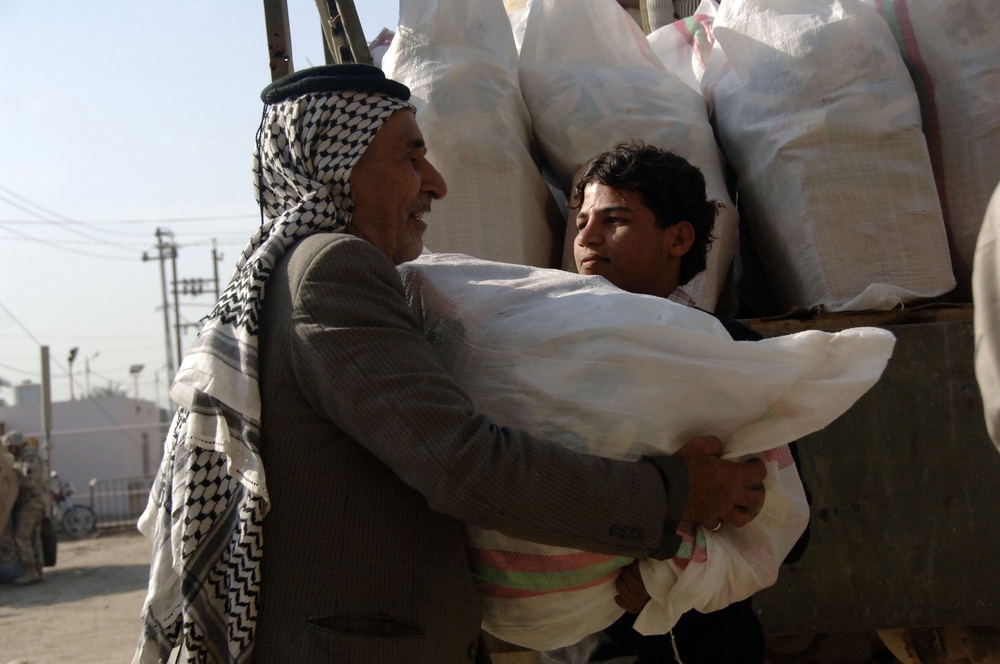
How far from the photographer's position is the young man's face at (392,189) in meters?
1.57

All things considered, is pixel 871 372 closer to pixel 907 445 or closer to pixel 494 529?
pixel 494 529

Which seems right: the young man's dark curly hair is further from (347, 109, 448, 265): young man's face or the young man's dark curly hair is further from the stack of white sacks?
(347, 109, 448, 265): young man's face

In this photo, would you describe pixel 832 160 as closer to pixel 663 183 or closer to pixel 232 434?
pixel 663 183

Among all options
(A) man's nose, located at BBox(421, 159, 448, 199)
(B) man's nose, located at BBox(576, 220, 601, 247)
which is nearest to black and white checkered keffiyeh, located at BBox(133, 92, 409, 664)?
(A) man's nose, located at BBox(421, 159, 448, 199)

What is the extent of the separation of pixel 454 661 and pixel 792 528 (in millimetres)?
508

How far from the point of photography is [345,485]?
53.1 inches

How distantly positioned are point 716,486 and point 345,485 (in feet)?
1.57

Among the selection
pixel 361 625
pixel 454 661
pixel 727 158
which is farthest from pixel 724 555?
pixel 727 158

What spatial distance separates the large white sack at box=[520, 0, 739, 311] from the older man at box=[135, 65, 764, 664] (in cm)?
121

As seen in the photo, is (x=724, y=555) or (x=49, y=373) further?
(x=49, y=373)

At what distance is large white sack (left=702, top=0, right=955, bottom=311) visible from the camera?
2422mm

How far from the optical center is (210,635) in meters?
1.39

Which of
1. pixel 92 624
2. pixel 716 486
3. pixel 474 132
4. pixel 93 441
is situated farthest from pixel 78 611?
pixel 93 441

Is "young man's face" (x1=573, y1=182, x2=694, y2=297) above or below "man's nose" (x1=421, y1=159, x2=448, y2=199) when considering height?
below
